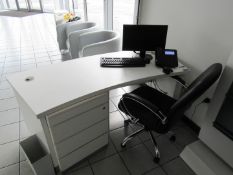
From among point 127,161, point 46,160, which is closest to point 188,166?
point 127,161

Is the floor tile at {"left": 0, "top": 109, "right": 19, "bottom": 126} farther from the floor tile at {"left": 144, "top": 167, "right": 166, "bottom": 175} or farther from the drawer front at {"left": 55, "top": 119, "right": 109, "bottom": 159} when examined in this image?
the floor tile at {"left": 144, "top": 167, "right": 166, "bottom": 175}

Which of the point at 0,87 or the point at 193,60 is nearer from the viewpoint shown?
the point at 193,60

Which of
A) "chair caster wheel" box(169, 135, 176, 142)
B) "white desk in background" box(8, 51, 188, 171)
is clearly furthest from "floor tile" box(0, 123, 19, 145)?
"chair caster wheel" box(169, 135, 176, 142)

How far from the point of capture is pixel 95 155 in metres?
1.66

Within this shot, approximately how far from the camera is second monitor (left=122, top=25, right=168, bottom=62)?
1.74 m

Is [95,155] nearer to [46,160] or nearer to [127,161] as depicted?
[127,161]

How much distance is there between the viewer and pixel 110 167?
1566mm

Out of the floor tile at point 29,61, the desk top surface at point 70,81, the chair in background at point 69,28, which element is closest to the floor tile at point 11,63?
the floor tile at point 29,61

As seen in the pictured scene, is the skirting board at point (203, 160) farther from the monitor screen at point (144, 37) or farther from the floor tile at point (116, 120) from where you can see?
the monitor screen at point (144, 37)

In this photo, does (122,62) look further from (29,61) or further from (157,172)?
(29,61)

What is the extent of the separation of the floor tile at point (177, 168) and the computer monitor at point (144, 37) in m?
1.16

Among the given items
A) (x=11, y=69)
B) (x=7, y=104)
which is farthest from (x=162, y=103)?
(x=11, y=69)

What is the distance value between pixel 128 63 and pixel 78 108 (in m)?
0.73

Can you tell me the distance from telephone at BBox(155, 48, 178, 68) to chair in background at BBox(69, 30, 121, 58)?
2.87ft
